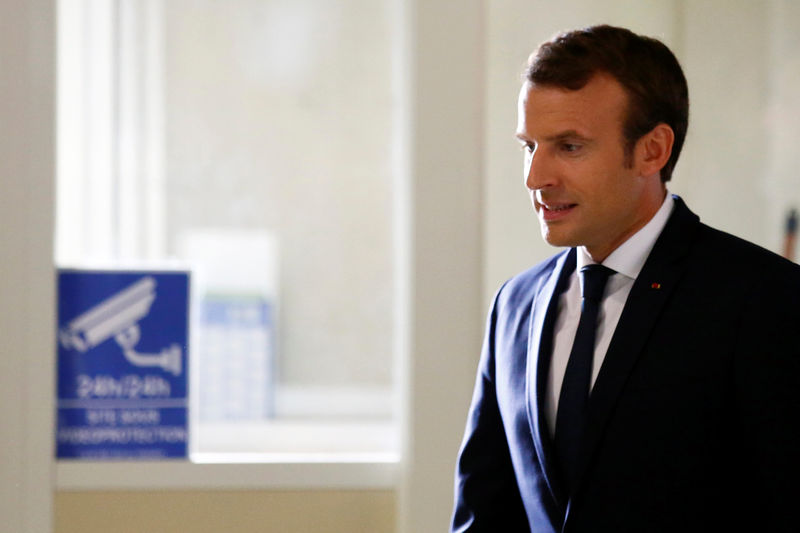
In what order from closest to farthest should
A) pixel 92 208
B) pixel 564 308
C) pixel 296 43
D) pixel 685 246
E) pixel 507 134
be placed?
1. pixel 685 246
2. pixel 564 308
3. pixel 507 134
4. pixel 92 208
5. pixel 296 43

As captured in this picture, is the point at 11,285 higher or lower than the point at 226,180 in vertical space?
lower

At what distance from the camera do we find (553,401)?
4.44ft

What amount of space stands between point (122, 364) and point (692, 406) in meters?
1.54

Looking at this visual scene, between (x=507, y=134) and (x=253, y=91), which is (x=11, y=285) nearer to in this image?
(x=253, y=91)

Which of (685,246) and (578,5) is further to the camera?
(578,5)

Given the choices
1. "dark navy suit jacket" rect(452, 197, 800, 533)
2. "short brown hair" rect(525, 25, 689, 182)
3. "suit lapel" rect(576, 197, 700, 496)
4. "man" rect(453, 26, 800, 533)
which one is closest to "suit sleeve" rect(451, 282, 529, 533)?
"man" rect(453, 26, 800, 533)

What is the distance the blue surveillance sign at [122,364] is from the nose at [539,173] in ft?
3.96

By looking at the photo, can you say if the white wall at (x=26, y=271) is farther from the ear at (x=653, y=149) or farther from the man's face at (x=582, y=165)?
the ear at (x=653, y=149)

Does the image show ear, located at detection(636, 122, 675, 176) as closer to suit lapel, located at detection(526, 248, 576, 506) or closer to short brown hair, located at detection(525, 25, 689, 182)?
short brown hair, located at detection(525, 25, 689, 182)

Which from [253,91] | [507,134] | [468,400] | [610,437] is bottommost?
[468,400]

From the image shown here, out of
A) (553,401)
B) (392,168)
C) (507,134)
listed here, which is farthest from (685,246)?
(392,168)

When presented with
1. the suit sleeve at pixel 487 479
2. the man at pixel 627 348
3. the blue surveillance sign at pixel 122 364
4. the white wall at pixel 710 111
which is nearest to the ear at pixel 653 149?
the man at pixel 627 348

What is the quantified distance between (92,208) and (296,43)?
2.64ft

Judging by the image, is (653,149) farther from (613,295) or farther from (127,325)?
(127,325)
